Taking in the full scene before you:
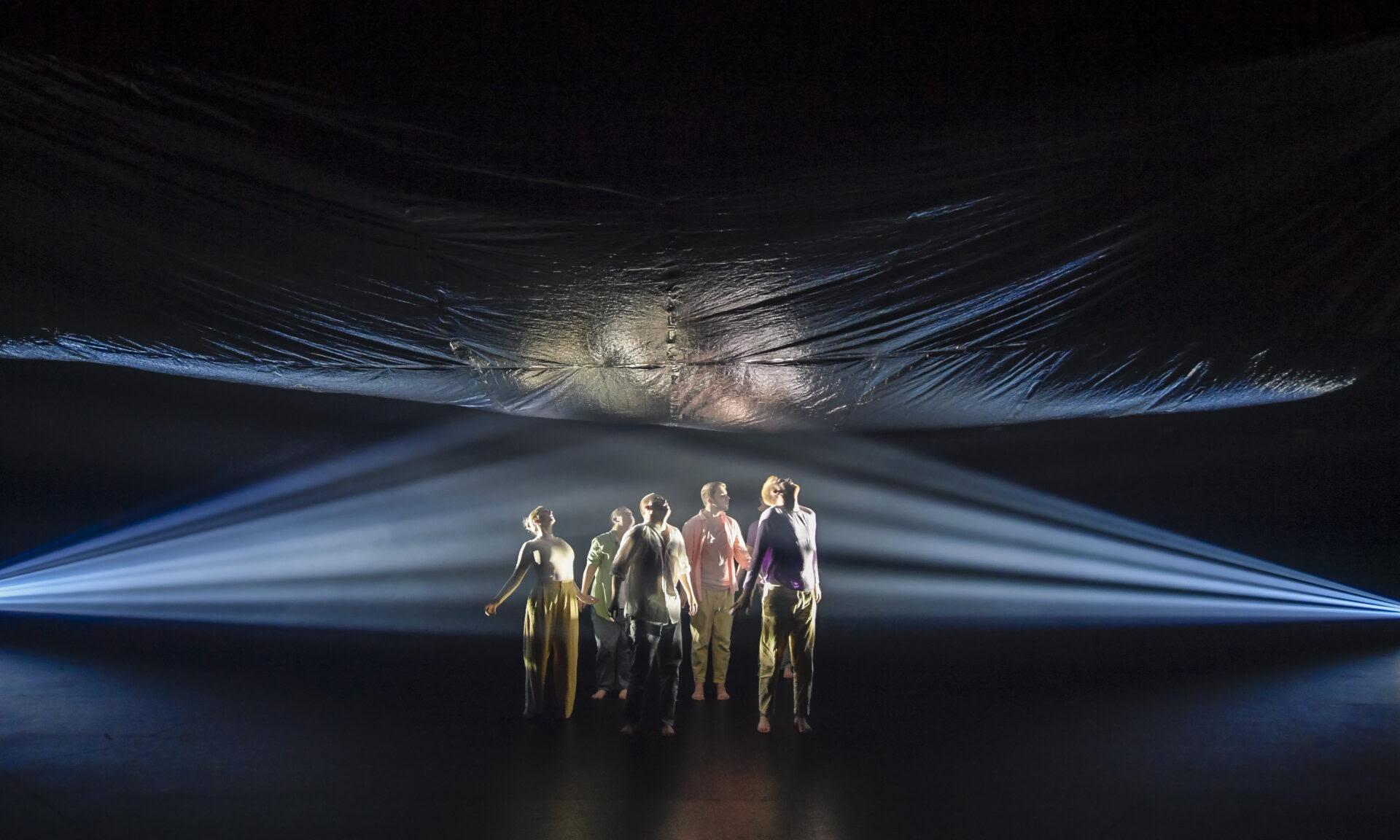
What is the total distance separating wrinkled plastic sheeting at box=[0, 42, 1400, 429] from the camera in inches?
94.0

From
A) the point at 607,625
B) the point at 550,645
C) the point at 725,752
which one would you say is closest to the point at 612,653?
the point at 607,625

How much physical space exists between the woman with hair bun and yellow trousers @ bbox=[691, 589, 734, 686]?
0.94 meters

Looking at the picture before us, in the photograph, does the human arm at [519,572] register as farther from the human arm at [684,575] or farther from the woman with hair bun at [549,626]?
the human arm at [684,575]

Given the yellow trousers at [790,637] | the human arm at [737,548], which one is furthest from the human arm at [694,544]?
the yellow trousers at [790,637]

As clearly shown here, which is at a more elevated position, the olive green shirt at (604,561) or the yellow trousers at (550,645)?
the olive green shirt at (604,561)

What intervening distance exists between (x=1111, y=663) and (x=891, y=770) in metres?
3.48

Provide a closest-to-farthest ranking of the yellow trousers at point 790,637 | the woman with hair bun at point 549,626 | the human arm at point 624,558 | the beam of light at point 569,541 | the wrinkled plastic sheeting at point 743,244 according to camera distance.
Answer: the wrinkled plastic sheeting at point 743,244 < the yellow trousers at point 790,637 < the human arm at point 624,558 < the woman with hair bun at point 549,626 < the beam of light at point 569,541

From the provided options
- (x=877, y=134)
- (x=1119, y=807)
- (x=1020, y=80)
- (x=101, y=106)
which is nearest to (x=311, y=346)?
(x=101, y=106)

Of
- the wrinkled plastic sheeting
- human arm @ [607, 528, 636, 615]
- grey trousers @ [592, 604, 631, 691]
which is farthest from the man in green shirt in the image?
the wrinkled plastic sheeting

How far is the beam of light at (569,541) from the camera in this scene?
8930 mm

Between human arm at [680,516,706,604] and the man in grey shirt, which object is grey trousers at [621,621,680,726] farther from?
human arm at [680,516,706,604]

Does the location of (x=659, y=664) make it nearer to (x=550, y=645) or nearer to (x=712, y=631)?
(x=550, y=645)

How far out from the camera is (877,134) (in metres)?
2.50

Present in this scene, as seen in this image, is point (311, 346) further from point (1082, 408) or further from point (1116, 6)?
point (1082, 408)
